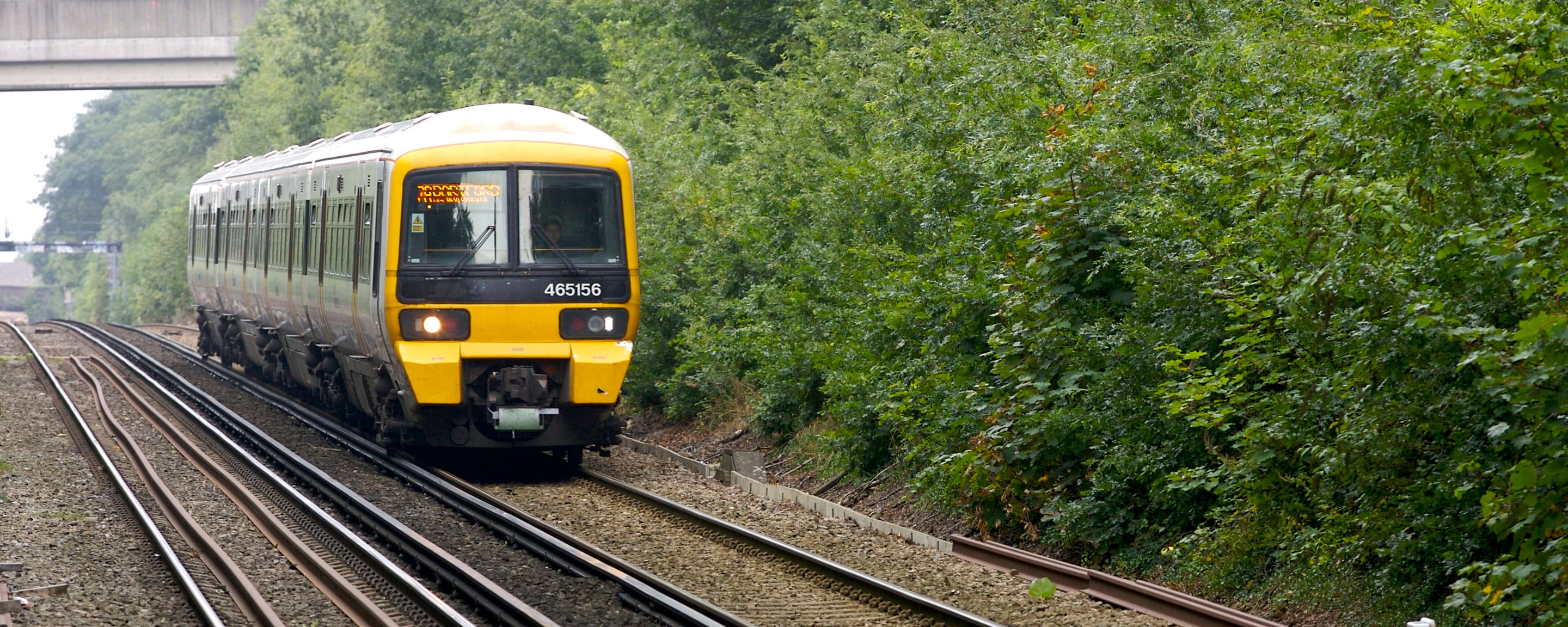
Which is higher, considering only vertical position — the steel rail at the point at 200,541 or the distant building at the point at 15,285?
the steel rail at the point at 200,541

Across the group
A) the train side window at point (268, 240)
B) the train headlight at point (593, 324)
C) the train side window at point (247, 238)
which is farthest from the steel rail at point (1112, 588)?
the train side window at point (247, 238)

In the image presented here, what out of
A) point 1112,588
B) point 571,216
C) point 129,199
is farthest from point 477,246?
point 129,199

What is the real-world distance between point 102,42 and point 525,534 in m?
39.9

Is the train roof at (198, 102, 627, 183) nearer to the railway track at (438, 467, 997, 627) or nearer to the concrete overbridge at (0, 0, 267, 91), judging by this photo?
the railway track at (438, 467, 997, 627)

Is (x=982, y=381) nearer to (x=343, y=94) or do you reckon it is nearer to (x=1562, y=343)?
(x=1562, y=343)

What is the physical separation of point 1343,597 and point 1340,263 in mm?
1797

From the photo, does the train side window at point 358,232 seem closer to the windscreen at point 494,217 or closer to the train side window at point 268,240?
the windscreen at point 494,217

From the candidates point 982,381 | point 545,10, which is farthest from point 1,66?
point 982,381

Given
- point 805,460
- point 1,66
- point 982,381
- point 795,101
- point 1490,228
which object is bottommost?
point 805,460

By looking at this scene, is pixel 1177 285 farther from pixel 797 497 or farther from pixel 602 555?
pixel 797 497

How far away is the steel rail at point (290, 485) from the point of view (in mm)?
8578

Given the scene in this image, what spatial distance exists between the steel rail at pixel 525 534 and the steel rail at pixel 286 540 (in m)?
1.28

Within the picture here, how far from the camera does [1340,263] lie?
7.32 metres

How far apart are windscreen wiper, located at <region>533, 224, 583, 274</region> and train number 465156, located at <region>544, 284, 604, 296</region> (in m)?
0.12
